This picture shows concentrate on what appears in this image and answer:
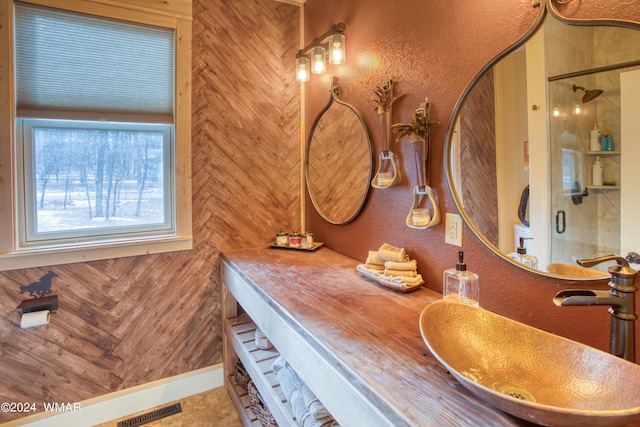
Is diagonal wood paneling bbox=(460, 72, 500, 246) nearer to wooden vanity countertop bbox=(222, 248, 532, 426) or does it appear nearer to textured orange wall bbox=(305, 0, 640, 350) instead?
textured orange wall bbox=(305, 0, 640, 350)

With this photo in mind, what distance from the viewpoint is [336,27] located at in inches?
75.4

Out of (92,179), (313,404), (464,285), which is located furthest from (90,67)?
(464,285)

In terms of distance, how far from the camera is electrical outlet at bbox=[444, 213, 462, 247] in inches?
52.5

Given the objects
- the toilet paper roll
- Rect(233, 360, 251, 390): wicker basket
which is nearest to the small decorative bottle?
Rect(233, 360, 251, 390): wicker basket

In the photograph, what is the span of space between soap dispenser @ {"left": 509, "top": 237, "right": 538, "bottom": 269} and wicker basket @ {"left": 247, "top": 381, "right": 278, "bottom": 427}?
51.7 inches

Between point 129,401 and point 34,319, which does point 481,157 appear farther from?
point 129,401

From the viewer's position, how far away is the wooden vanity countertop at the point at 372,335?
733mm

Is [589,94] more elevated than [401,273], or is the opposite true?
[589,94]

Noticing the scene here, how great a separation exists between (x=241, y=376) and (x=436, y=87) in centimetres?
197

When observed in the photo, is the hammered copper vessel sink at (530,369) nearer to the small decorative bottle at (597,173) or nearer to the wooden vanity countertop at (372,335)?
the wooden vanity countertop at (372,335)

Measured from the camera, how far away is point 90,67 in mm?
1853

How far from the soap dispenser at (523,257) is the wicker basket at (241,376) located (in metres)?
1.66

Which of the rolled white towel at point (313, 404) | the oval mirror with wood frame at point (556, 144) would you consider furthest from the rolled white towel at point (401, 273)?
the rolled white towel at point (313, 404)

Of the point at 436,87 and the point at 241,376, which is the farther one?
the point at 241,376
